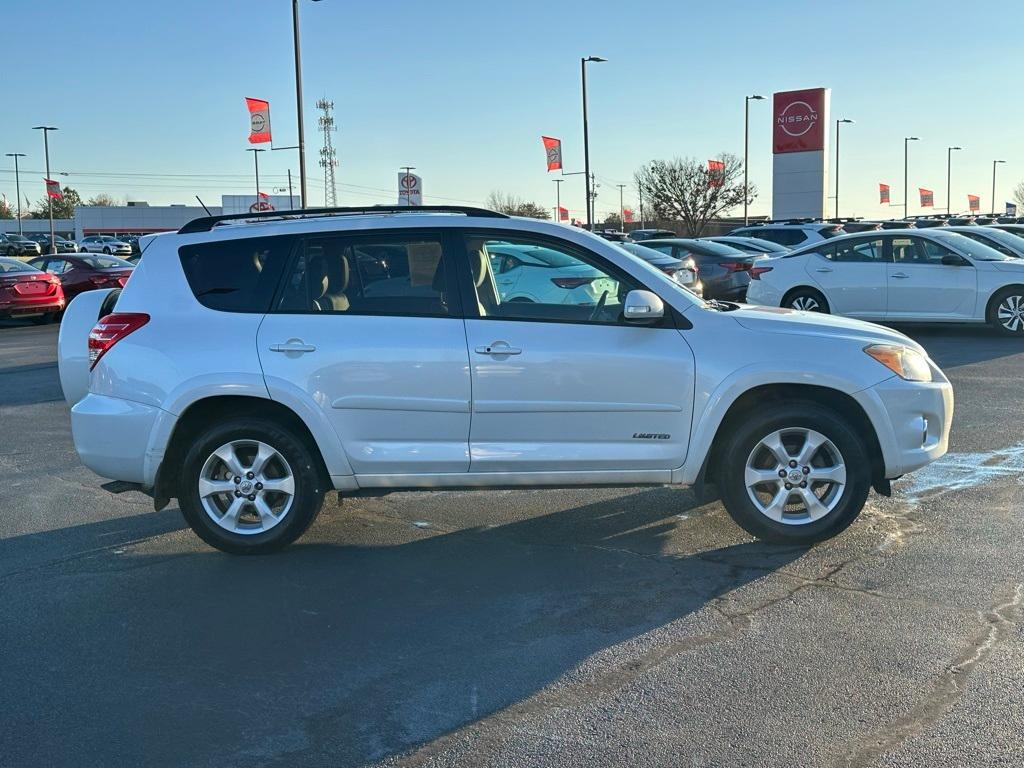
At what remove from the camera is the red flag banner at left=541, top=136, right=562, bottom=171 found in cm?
3809

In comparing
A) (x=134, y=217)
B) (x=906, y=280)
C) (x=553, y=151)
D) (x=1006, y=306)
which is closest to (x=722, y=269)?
(x=906, y=280)

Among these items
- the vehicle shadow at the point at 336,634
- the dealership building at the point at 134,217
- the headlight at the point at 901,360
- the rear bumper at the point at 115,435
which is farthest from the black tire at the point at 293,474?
the dealership building at the point at 134,217

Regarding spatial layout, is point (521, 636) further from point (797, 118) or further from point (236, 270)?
point (797, 118)

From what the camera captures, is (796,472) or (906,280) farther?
(906,280)

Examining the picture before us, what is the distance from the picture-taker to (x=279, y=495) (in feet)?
18.5

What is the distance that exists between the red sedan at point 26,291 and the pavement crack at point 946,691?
20045mm

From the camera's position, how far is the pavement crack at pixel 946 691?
340 centimetres

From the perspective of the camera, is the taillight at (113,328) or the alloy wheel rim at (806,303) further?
the alloy wheel rim at (806,303)

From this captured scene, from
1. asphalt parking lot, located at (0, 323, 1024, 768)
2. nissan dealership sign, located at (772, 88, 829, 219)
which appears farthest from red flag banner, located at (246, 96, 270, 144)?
nissan dealership sign, located at (772, 88, 829, 219)

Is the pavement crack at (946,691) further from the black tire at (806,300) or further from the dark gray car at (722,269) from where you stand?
the dark gray car at (722,269)

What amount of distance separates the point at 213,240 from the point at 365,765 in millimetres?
3314

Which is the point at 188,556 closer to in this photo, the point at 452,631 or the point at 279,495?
the point at 279,495

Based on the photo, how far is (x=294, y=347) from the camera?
5.46 meters

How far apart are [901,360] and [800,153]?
49442 millimetres
